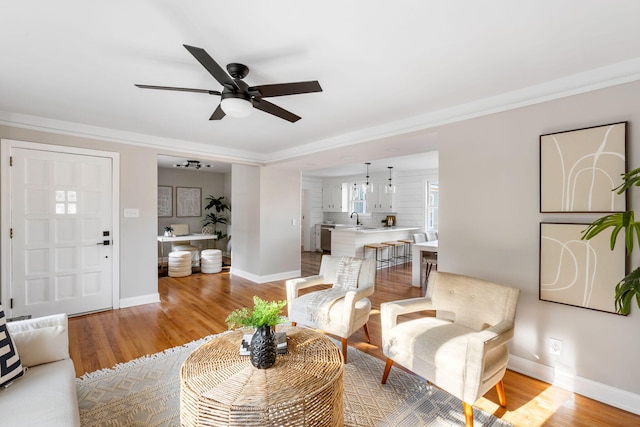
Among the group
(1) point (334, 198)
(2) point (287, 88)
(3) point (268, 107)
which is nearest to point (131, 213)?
(3) point (268, 107)

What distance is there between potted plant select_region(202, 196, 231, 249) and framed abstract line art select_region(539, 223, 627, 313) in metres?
7.51

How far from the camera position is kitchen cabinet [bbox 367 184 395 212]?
8273mm

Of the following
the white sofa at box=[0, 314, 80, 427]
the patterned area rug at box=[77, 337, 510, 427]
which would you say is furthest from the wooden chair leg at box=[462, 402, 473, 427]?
the white sofa at box=[0, 314, 80, 427]

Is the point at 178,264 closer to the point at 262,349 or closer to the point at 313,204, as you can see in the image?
the point at 313,204

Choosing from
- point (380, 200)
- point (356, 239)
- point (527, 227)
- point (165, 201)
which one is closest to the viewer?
point (527, 227)

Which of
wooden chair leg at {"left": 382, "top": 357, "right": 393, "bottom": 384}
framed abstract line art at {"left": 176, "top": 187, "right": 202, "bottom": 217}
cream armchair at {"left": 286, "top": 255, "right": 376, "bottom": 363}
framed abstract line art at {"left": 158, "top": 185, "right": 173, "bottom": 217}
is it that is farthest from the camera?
framed abstract line art at {"left": 176, "top": 187, "right": 202, "bottom": 217}

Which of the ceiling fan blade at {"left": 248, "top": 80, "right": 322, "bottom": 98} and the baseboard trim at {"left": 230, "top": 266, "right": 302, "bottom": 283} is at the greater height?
the ceiling fan blade at {"left": 248, "top": 80, "right": 322, "bottom": 98}

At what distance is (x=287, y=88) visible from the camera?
1.96 metres

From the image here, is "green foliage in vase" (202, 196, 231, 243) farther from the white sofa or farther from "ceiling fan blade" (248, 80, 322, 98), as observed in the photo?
"ceiling fan blade" (248, 80, 322, 98)

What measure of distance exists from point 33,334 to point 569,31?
147 inches

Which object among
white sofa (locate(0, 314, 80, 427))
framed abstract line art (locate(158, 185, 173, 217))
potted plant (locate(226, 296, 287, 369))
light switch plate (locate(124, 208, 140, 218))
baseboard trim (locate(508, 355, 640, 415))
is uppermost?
framed abstract line art (locate(158, 185, 173, 217))

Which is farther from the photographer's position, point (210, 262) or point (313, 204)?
point (313, 204)

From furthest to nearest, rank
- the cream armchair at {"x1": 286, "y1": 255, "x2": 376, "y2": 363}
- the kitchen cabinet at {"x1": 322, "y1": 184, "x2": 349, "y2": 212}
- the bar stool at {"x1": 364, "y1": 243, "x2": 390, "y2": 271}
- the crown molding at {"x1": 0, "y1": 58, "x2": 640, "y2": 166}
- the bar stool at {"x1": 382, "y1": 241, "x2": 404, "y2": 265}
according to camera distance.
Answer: the kitchen cabinet at {"x1": 322, "y1": 184, "x2": 349, "y2": 212} < the bar stool at {"x1": 382, "y1": 241, "x2": 404, "y2": 265} < the bar stool at {"x1": 364, "y1": 243, "x2": 390, "y2": 271} < the cream armchair at {"x1": 286, "y1": 255, "x2": 376, "y2": 363} < the crown molding at {"x1": 0, "y1": 58, "x2": 640, "y2": 166}

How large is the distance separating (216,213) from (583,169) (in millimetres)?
8071
